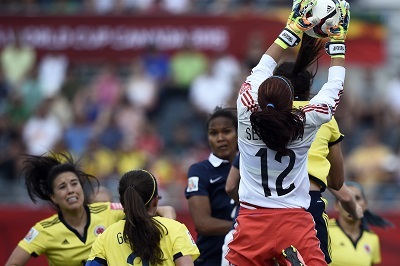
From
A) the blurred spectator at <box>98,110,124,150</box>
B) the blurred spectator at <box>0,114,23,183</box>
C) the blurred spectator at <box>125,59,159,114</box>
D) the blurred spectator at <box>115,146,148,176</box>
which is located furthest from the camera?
the blurred spectator at <box>125,59,159,114</box>

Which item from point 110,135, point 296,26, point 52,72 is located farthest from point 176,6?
point 296,26

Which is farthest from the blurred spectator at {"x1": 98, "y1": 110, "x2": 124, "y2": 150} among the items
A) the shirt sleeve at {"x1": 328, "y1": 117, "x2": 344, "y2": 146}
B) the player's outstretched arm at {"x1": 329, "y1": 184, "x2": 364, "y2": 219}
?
the shirt sleeve at {"x1": 328, "y1": 117, "x2": 344, "y2": 146}

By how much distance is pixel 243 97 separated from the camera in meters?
6.83

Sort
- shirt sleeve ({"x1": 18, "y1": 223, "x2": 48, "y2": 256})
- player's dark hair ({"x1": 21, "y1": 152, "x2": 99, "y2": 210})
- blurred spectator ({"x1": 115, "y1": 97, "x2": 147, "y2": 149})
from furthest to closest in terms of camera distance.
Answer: blurred spectator ({"x1": 115, "y1": 97, "x2": 147, "y2": 149}) < player's dark hair ({"x1": 21, "y1": 152, "x2": 99, "y2": 210}) < shirt sleeve ({"x1": 18, "y1": 223, "x2": 48, "y2": 256})

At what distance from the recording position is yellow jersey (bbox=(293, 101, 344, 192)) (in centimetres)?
733

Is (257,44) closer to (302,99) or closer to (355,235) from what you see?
(355,235)

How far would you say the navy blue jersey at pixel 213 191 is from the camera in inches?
342

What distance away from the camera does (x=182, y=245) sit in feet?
22.5

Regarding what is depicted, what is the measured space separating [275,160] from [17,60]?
1174cm

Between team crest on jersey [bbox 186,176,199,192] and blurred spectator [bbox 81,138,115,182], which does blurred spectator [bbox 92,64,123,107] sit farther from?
team crest on jersey [bbox 186,176,199,192]

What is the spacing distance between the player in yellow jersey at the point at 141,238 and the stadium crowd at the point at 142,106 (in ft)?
25.1

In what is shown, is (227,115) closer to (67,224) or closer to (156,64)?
(67,224)

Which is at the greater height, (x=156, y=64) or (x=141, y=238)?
(x=156, y=64)

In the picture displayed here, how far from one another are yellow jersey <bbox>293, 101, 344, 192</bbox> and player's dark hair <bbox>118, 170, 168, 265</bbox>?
4.05ft
